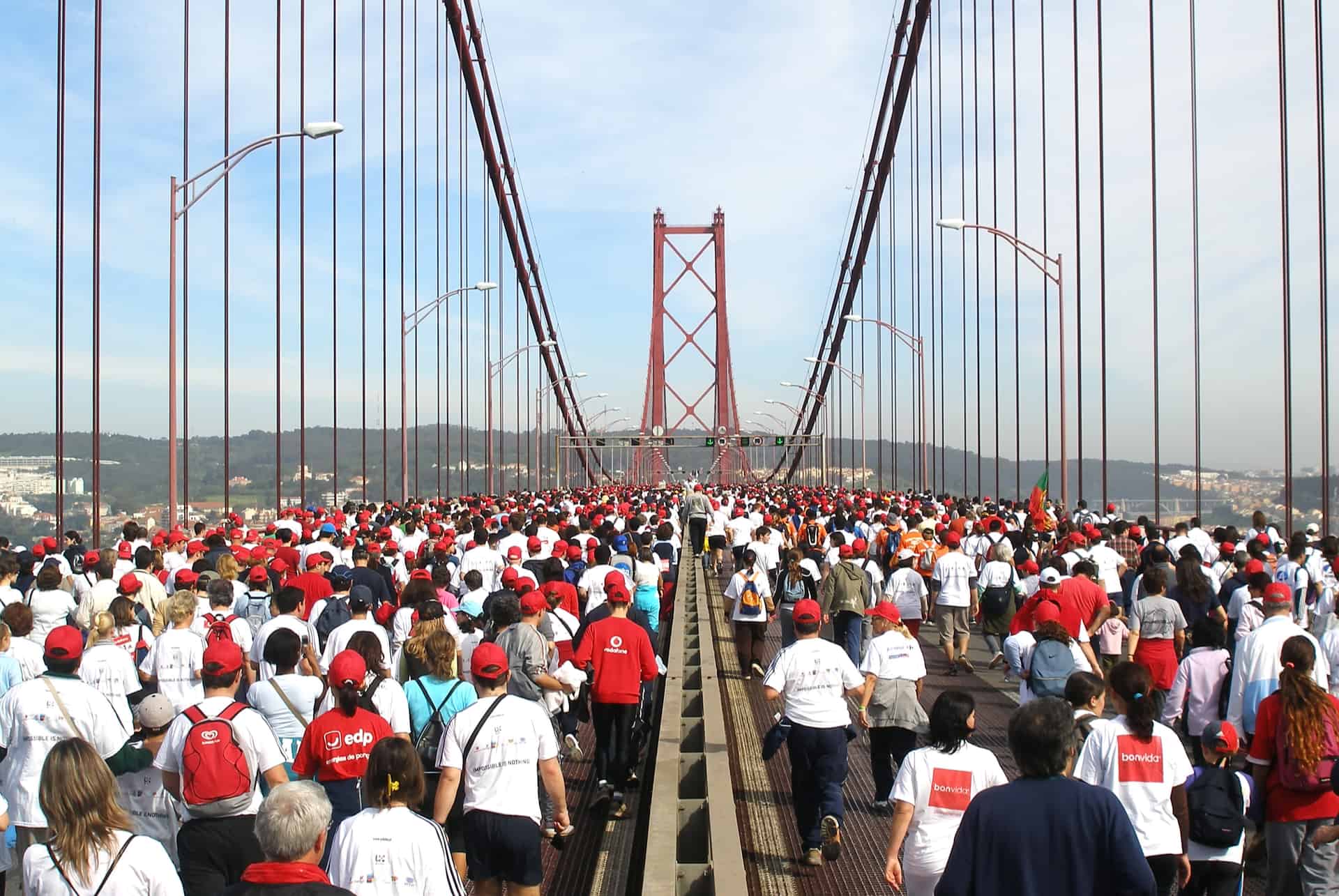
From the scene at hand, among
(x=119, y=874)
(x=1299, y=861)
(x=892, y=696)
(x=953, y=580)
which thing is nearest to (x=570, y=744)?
(x=892, y=696)

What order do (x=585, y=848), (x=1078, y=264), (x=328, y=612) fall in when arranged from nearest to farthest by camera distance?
(x=585, y=848)
(x=328, y=612)
(x=1078, y=264)

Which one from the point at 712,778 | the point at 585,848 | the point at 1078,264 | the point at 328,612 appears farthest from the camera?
the point at 1078,264

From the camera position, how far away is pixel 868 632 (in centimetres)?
1198

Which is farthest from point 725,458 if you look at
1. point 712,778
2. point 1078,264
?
point 712,778

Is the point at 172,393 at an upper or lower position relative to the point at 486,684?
upper

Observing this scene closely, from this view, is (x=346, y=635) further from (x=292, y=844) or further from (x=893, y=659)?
(x=292, y=844)

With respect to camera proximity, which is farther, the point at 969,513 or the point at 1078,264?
the point at 1078,264

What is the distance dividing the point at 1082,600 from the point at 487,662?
5.60m

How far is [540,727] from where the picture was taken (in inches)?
201

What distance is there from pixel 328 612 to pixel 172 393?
1302 centimetres

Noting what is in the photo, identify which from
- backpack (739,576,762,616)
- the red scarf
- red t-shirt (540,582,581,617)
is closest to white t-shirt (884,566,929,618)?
backpack (739,576,762,616)

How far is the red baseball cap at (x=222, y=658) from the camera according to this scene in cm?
487

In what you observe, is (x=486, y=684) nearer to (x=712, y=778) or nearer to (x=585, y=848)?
(x=712, y=778)

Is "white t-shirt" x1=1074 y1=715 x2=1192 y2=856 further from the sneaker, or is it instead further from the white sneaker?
the white sneaker
